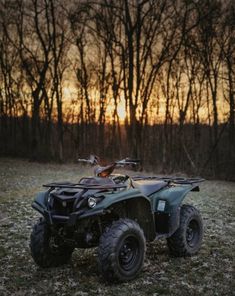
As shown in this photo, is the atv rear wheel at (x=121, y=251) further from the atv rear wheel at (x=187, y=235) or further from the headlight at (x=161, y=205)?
the atv rear wheel at (x=187, y=235)

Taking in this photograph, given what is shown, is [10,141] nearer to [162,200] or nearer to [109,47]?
[109,47]

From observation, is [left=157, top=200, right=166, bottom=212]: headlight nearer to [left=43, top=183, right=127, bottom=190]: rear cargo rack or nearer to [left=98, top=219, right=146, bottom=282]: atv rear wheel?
[left=98, top=219, right=146, bottom=282]: atv rear wheel

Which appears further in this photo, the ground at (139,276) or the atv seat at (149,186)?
the atv seat at (149,186)

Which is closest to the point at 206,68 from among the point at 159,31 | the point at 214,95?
the point at 214,95

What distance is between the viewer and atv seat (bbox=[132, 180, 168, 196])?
23.1ft

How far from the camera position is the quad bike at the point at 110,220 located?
602 centimetres

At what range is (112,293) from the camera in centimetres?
582

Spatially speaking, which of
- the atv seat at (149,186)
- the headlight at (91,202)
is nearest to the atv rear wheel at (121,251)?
the headlight at (91,202)

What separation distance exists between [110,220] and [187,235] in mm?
1723

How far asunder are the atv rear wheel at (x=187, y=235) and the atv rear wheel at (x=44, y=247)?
1830 millimetres

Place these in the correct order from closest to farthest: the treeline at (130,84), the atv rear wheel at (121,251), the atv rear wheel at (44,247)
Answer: the atv rear wheel at (121,251) < the atv rear wheel at (44,247) < the treeline at (130,84)

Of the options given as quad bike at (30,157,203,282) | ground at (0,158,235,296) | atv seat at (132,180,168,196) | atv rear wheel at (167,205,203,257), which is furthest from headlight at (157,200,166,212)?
ground at (0,158,235,296)

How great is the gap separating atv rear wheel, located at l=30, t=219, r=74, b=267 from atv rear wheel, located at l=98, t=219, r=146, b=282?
109 cm

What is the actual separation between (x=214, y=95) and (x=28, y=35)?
54.3ft
